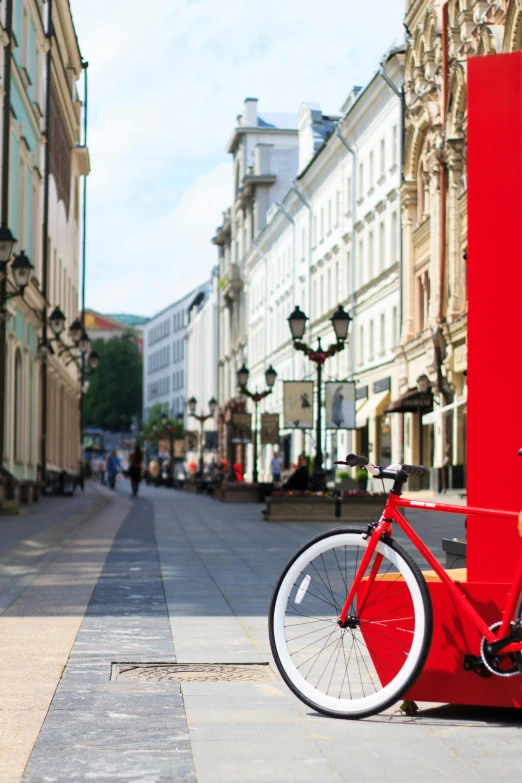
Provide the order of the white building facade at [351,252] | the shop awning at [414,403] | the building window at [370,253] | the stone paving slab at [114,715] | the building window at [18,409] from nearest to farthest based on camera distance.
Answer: the stone paving slab at [114,715], the building window at [18,409], the shop awning at [414,403], the white building facade at [351,252], the building window at [370,253]

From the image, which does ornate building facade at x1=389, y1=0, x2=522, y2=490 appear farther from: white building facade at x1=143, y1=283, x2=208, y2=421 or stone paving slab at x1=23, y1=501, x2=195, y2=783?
white building facade at x1=143, y1=283, x2=208, y2=421

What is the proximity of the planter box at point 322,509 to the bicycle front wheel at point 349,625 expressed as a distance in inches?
709

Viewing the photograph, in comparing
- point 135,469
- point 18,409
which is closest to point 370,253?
point 135,469

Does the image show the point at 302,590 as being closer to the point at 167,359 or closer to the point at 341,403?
the point at 341,403

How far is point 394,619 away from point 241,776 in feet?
4.09

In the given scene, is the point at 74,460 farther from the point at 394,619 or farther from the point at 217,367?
the point at 394,619

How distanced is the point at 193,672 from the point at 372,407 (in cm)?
4444

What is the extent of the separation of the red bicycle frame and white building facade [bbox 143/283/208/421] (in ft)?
417

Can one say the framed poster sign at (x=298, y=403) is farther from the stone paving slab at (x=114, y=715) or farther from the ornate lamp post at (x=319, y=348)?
the stone paving slab at (x=114, y=715)

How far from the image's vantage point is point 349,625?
5.80 meters

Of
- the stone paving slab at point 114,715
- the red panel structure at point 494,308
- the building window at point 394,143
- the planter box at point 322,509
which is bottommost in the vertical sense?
the stone paving slab at point 114,715

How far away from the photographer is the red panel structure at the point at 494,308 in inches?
232

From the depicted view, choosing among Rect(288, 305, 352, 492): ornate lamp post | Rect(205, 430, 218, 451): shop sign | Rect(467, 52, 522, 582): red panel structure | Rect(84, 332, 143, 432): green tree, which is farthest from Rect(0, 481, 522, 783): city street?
Rect(84, 332, 143, 432): green tree

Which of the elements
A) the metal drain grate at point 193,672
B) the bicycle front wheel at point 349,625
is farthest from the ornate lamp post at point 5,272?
the bicycle front wheel at point 349,625
